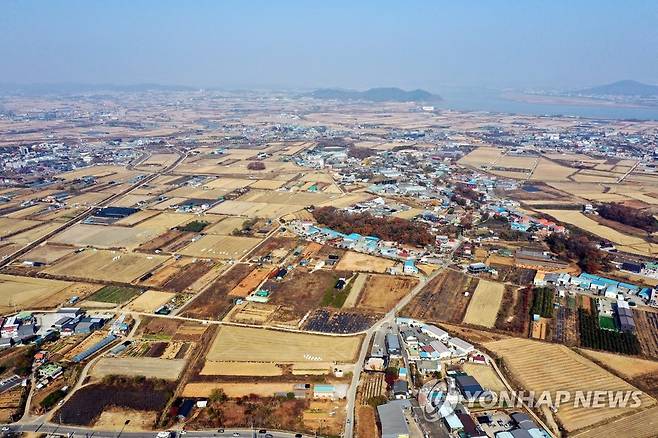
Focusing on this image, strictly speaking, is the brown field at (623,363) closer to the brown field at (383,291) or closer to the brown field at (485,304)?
the brown field at (485,304)

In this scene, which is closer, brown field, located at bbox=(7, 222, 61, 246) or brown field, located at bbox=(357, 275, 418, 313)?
brown field, located at bbox=(357, 275, 418, 313)

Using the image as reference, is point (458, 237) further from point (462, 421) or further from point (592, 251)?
point (462, 421)

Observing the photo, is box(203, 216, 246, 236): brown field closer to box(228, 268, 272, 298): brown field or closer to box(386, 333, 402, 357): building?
box(228, 268, 272, 298): brown field

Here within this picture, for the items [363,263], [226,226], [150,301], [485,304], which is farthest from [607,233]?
[150,301]

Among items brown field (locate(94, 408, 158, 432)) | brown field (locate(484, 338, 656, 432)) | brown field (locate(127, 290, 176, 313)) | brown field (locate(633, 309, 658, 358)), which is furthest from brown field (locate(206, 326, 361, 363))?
brown field (locate(633, 309, 658, 358))

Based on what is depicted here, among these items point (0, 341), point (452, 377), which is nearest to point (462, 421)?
point (452, 377)

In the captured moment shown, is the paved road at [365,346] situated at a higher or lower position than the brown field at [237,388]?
higher

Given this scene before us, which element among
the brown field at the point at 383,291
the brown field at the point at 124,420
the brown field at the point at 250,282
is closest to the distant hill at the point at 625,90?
the brown field at the point at 383,291
